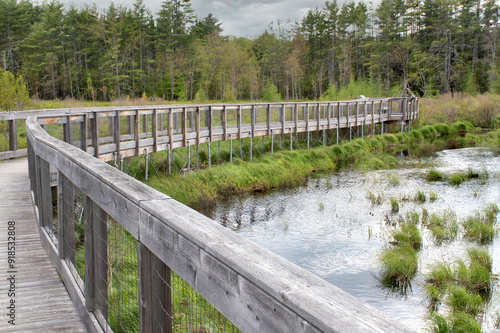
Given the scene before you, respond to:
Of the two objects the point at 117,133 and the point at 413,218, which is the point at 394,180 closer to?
the point at 413,218

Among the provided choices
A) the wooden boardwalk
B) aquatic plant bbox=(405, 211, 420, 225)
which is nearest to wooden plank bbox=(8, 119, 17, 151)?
the wooden boardwalk

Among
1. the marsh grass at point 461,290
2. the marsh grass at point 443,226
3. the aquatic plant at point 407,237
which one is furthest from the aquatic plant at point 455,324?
the marsh grass at point 443,226

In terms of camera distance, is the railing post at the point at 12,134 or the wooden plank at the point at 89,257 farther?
the railing post at the point at 12,134

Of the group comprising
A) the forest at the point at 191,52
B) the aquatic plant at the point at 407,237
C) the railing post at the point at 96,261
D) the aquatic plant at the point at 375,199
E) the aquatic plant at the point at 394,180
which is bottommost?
the aquatic plant at the point at 407,237

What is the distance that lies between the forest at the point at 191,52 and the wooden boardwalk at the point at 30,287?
45911mm

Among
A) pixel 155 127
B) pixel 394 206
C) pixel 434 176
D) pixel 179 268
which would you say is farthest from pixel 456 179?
pixel 179 268

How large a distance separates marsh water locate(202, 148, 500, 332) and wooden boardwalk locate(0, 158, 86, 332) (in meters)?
4.53

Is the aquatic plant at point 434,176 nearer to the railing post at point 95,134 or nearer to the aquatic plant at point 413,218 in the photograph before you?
the aquatic plant at point 413,218

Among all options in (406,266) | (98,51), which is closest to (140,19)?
(98,51)

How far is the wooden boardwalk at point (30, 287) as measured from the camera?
3.25 meters

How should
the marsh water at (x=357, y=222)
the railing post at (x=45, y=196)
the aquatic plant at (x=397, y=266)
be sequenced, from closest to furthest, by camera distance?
the railing post at (x=45, y=196) → the marsh water at (x=357, y=222) → the aquatic plant at (x=397, y=266)

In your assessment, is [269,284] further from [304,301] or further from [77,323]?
[77,323]

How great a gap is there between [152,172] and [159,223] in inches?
518

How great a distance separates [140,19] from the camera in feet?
195
